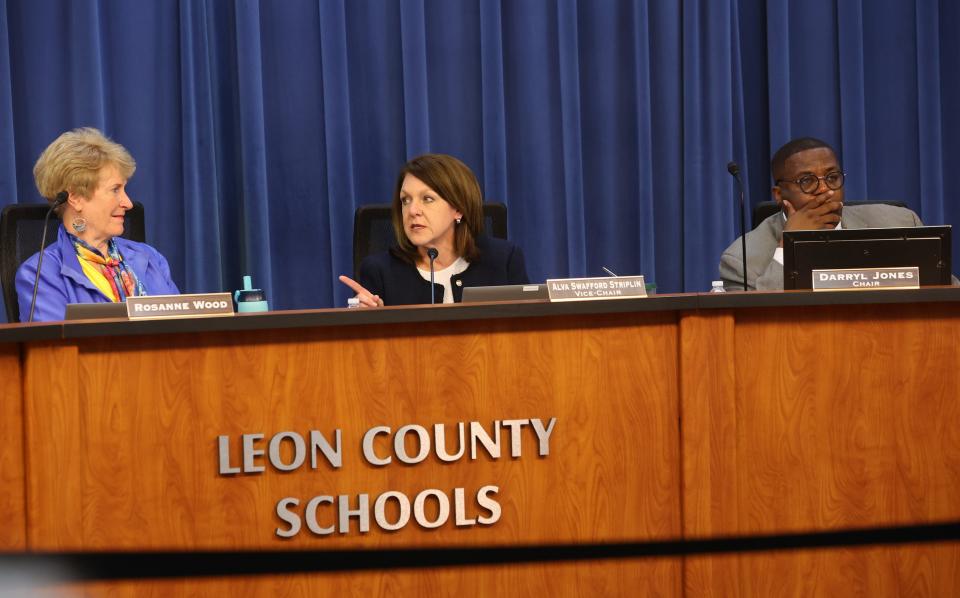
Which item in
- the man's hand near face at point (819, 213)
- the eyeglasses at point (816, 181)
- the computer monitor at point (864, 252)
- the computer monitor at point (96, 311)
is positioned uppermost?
the eyeglasses at point (816, 181)

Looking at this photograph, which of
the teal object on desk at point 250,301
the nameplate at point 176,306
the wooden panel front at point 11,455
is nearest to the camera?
the wooden panel front at point 11,455

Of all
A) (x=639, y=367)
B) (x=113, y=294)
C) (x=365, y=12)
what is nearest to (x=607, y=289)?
(x=639, y=367)

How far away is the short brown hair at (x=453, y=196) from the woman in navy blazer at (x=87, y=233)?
2.73 ft

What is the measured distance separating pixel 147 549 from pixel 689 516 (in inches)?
41.3

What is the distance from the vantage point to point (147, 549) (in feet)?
6.09

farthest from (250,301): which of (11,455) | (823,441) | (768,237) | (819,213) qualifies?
(819,213)

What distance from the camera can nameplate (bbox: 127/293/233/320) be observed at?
1.91 m

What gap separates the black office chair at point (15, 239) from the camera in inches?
123

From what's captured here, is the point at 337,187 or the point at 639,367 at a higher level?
the point at 337,187

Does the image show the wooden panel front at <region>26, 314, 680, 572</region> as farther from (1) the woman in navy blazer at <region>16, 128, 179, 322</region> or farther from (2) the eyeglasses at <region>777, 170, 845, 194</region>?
(2) the eyeglasses at <region>777, 170, 845, 194</region>

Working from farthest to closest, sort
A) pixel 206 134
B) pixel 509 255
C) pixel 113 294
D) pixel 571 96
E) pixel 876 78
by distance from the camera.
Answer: pixel 876 78, pixel 571 96, pixel 206 134, pixel 509 255, pixel 113 294

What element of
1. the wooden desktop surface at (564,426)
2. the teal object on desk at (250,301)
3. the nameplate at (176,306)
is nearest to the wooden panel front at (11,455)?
the wooden desktop surface at (564,426)

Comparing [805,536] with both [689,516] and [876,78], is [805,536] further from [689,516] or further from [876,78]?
[876,78]

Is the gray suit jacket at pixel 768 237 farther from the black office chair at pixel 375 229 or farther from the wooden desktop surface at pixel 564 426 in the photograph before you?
the wooden desktop surface at pixel 564 426
